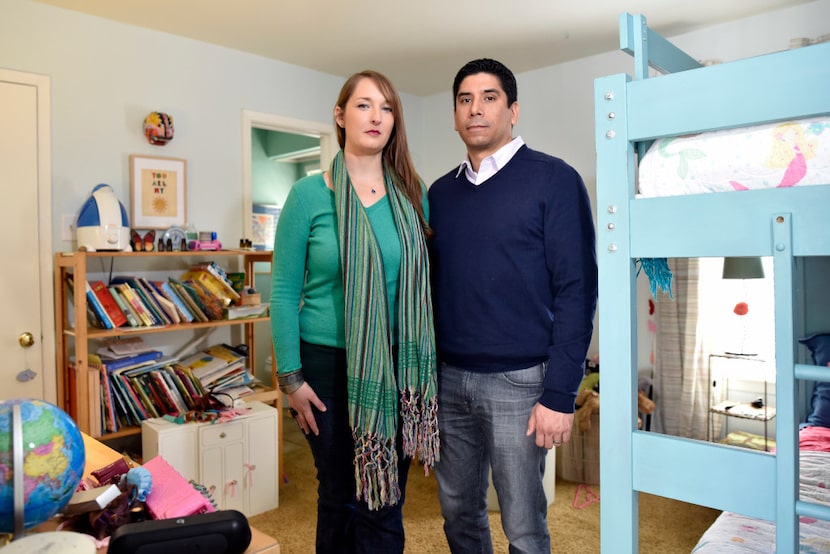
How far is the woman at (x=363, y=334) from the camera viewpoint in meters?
1.47

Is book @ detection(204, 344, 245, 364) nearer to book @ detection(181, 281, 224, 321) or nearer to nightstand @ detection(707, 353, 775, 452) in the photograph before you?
book @ detection(181, 281, 224, 321)

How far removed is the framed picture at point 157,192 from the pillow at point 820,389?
3.13 meters

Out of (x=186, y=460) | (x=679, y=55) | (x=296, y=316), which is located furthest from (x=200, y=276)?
(x=679, y=55)

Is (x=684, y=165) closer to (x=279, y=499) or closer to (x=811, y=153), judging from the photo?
(x=811, y=153)

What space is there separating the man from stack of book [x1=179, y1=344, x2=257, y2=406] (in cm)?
173

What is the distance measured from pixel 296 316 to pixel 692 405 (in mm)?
2595

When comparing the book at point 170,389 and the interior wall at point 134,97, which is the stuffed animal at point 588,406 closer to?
the book at point 170,389

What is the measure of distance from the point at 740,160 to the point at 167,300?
8.47 feet

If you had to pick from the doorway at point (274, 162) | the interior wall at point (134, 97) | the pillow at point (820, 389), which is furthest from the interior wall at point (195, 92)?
the pillow at point (820, 389)

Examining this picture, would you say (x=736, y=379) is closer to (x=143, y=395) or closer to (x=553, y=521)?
(x=553, y=521)

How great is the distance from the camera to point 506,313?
1.48 metres

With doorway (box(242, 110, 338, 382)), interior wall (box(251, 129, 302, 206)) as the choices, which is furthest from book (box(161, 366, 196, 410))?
interior wall (box(251, 129, 302, 206))

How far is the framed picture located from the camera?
3.12 metres

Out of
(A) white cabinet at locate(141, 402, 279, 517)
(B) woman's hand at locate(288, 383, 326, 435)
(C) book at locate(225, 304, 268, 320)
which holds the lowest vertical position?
(A) white cabinet at locate(141, 402, 279, 517)
